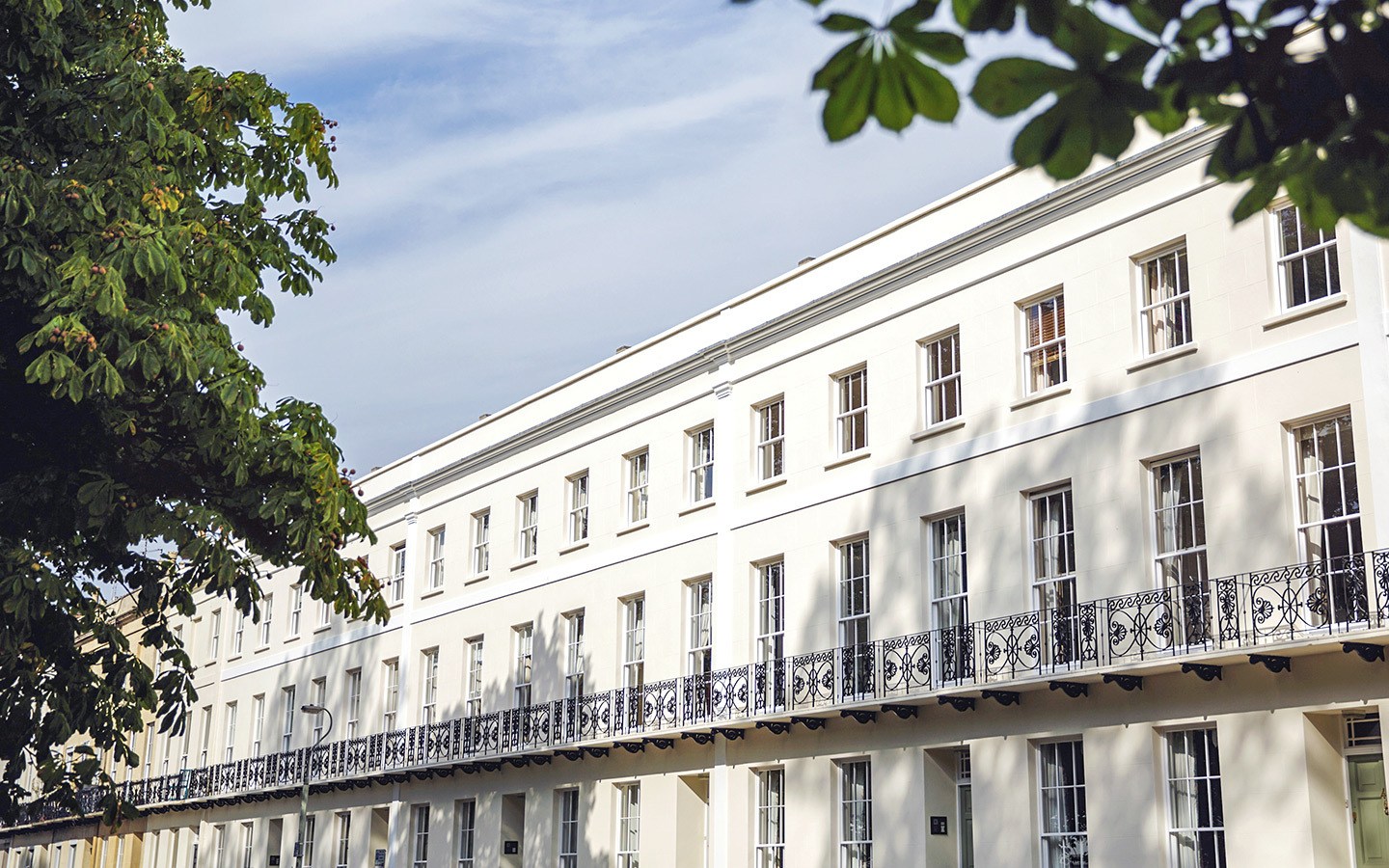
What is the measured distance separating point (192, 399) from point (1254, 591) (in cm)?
1203

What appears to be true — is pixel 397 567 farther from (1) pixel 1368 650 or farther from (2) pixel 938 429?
(1) pixel 1368 650

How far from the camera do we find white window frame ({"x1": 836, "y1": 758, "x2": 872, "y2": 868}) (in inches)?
921

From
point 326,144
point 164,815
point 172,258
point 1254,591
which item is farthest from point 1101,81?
point 164,815

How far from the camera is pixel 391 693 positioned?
38.1 m

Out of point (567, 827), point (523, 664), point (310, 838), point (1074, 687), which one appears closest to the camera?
point (1074, 687)

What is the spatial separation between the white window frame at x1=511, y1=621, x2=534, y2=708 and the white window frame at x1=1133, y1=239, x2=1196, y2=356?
630 inches

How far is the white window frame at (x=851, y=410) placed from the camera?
25188mm

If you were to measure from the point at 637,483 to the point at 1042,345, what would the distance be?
1059 centimetres

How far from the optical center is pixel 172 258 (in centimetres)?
1200

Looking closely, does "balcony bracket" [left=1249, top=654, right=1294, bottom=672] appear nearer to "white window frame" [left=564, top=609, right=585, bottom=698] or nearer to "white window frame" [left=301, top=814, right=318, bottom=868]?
"white window frame" [left=564, top=609, right=585, bottom=698]

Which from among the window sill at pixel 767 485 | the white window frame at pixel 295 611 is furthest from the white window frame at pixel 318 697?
the window sill at pixel 767 485

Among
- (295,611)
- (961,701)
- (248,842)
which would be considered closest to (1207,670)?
(961,701)

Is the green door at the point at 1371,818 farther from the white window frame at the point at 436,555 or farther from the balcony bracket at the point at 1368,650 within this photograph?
the white window frame at the point at 436,555

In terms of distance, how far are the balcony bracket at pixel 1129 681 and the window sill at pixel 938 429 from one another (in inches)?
191
